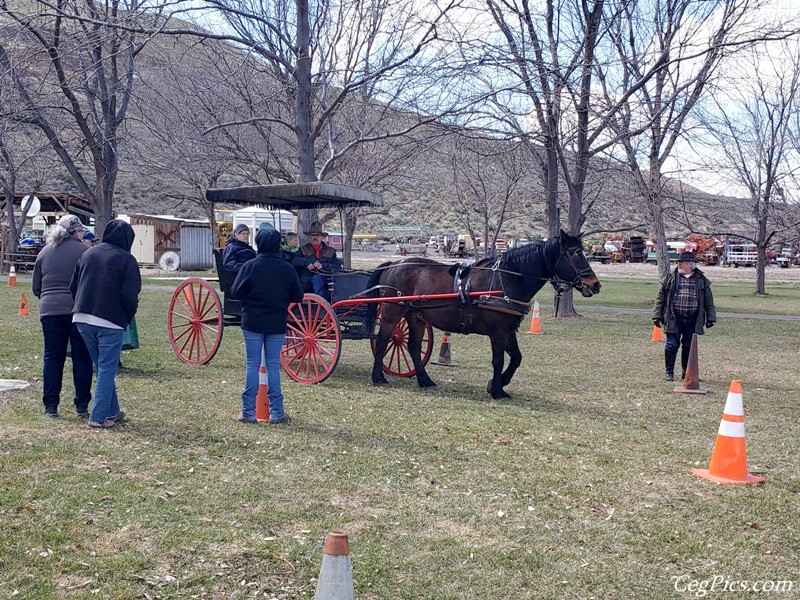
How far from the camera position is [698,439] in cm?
802

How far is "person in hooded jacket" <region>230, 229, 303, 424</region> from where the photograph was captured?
8.21 meters

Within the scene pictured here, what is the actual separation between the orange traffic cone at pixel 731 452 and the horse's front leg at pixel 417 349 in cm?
442

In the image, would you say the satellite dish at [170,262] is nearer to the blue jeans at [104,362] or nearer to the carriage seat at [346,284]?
the carriage seat at [346,284]

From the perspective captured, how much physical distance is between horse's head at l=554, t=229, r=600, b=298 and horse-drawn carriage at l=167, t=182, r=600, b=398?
1 cm

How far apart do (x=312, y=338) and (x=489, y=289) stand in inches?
87.5

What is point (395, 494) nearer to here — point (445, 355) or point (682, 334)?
point (682, 334)

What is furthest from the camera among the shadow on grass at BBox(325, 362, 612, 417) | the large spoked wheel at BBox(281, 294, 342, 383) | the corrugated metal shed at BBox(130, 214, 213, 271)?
the corrugated metal shed at BBox(130, 214, 213, 271)

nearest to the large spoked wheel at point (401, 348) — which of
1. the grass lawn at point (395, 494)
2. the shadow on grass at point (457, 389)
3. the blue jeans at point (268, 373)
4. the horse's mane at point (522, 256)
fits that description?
the shadow on grass at point (457, 389)

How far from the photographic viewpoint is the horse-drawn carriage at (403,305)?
33.4 ft

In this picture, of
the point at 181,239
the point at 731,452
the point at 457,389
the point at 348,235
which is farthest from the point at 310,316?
the point at 181,239

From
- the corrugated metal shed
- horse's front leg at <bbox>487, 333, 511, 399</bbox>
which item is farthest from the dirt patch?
horse's front leg at <bbox>487, 333, 511, 399</bbox>

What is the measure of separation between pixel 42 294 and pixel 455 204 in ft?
108

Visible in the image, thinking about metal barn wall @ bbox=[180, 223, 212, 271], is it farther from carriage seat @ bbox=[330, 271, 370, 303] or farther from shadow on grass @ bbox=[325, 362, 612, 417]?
carriage seat @ bbox=[330, 271, 370, 303]

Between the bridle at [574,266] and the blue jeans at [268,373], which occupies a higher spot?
the bridle at [574,266]
